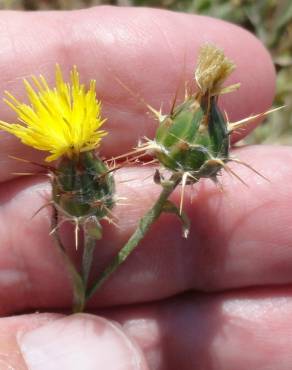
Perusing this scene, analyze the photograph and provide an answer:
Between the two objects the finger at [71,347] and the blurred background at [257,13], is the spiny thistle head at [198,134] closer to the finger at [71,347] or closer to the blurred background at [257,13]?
the finger at [71,347]

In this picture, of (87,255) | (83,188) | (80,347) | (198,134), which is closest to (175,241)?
(87,255)

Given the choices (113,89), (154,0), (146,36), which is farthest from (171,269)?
(154,0)

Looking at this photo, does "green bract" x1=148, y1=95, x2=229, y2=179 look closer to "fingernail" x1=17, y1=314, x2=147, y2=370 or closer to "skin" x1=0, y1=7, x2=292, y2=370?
"skin" x1=0, y1=7, x2=292, y2=370

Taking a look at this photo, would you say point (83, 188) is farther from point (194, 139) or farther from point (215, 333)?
point (215, 333)

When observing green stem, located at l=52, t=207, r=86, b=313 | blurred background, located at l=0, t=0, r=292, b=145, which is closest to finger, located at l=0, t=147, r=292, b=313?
green stem, located at l=52, t=207, r=86, b=313

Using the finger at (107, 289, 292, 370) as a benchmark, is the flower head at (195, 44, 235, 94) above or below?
above

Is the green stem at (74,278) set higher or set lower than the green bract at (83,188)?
lower

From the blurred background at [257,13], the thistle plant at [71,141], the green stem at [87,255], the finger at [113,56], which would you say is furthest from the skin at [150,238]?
the blurred background at [257,13]
